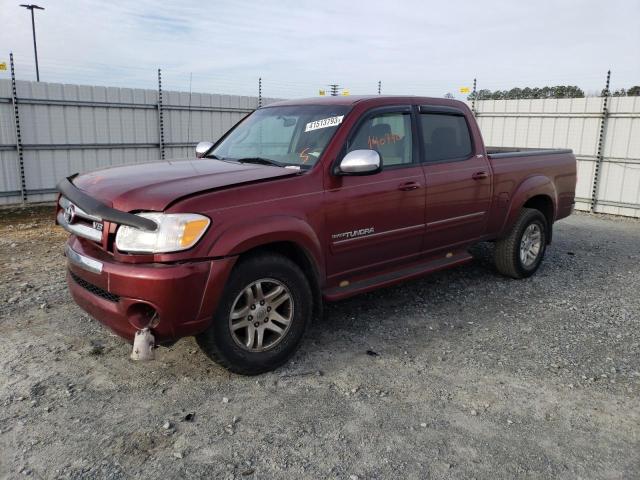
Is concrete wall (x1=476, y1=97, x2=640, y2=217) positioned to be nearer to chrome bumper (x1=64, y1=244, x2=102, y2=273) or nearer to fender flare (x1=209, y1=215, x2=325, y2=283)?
fender flare (x1=209, y1=215, x2=325, y2=283)

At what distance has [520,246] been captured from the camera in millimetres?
5930

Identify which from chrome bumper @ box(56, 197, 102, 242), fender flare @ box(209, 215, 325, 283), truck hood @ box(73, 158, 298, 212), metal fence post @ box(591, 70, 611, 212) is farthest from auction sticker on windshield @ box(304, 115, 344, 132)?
metal fence post @ box(591, 70, 611, 212)

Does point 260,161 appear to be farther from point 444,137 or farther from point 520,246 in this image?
point 520,246

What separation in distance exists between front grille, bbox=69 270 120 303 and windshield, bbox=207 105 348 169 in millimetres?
1535

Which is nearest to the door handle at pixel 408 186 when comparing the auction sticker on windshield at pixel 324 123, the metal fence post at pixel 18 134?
the auction sticker on windshield at pixel 324 123

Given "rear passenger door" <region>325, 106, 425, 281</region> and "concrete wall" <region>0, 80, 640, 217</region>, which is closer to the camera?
"rear passenger door" <region>325, 106, 425, 281</region>

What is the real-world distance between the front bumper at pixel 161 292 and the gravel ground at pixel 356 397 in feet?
1.65

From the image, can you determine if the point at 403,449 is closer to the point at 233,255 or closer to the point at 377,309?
the point at 233,255

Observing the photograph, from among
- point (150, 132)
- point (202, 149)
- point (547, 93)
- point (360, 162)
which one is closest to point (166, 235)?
point (360, 162)

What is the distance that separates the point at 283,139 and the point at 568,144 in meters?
8.97

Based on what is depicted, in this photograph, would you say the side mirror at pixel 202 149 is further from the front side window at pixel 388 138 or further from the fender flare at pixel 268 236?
the fender flare at pixel 268 236

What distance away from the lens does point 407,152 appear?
4645 millimetres

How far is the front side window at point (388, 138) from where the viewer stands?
169 inches

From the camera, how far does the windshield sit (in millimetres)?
4141
